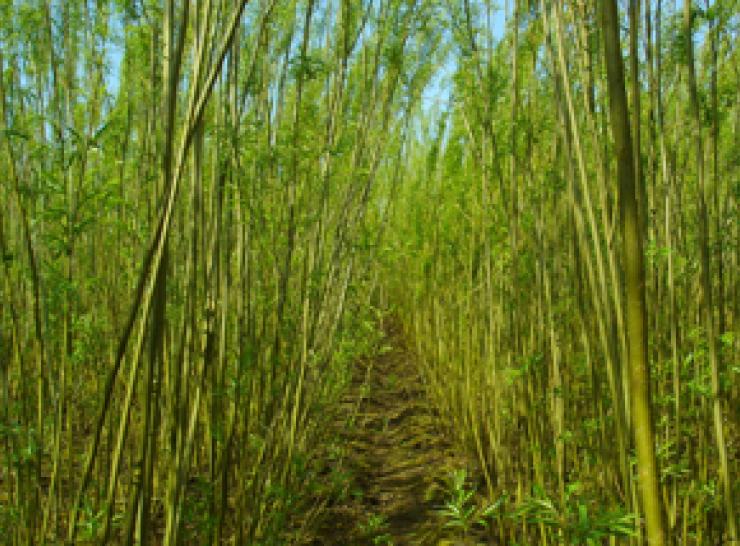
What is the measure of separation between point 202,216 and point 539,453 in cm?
141

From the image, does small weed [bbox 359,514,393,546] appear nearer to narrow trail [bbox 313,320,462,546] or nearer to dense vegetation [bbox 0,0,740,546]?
narrow trail [bbox 313,320,462,546]

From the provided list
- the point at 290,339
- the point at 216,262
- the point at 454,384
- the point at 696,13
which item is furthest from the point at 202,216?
the point at 454,384

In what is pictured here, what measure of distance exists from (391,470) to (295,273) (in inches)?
61.2

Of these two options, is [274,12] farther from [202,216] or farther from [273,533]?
[273,533]

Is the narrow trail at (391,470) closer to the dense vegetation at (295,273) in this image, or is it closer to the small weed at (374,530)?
the small weed at (374,530)

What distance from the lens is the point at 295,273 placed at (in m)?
2.79

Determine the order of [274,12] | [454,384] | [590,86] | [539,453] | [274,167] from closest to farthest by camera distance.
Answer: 1. [590,86]
2. [539,453]
3. [274,167]
4. [274,12]
5. [454,384]

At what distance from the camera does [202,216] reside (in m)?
1.64

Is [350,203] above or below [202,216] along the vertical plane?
above

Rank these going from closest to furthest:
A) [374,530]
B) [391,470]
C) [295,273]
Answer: [374,530] < [295,273] < [391,470]

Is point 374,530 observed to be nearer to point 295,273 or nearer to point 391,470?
point 391,470

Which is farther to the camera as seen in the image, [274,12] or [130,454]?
[274,12]

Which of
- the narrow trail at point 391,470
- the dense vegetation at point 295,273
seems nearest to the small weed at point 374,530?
the narrow trail at point 391,470

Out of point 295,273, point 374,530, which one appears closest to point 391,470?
point 374,530
